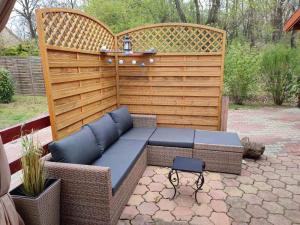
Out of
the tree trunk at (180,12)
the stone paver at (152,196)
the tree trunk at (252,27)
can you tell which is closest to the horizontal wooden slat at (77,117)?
the stone paver at (152,196)

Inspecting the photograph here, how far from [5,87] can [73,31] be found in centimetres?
571

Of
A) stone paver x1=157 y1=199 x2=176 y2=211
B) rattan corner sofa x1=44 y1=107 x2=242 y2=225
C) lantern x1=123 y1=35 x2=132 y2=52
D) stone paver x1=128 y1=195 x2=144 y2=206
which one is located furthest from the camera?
lantern x1=123 y1=35 x2=132 y2=52

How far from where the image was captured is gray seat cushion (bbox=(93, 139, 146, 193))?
8.00ft

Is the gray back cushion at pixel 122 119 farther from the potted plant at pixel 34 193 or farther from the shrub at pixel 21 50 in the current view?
the shrub at pixel 21 50

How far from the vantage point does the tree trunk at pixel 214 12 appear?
9.69 meters

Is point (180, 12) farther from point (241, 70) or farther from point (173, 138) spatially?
point (173, 138)

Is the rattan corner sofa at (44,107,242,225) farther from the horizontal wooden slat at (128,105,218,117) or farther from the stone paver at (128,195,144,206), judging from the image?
the horizontal wooden slat at (128,105,218,117)

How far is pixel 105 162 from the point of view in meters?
2.73

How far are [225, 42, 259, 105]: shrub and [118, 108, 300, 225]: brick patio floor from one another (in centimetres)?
380

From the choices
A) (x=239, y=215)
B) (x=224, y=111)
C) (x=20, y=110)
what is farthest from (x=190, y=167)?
(x=20, y=110)

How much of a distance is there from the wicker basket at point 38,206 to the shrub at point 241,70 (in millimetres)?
6871

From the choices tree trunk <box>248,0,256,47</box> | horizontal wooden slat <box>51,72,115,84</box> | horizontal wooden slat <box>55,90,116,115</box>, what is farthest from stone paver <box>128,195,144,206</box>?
tree trunk <box>248,0,256,47</box>

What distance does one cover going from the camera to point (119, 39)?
4.35 meters

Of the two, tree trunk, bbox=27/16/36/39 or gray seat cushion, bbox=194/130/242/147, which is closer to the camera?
gray seat cushion, bbox=194/130/242/147
